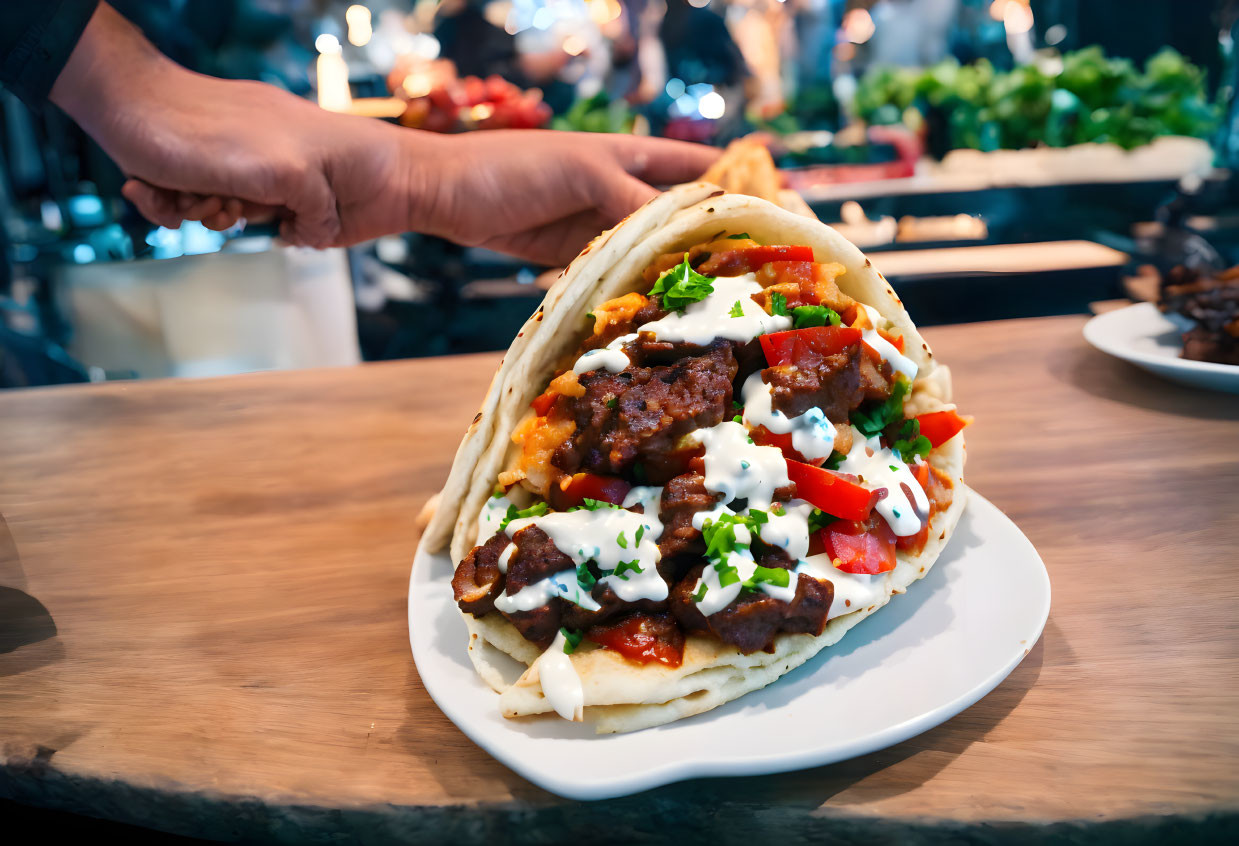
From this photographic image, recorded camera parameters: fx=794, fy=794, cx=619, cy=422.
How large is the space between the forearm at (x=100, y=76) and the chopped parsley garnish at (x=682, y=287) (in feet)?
5.38

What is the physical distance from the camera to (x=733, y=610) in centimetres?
111

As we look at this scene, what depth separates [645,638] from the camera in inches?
45.5

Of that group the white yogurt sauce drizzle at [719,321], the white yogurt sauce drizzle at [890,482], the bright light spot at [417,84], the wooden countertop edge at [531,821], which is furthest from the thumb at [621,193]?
the bright light spot at [417,84]

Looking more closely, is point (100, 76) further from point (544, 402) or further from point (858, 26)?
point (858, 26)

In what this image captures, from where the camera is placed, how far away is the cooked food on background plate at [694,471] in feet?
3.65

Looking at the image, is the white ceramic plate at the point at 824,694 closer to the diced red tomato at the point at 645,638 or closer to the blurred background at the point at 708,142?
the diced red tomato at the point at 645,638

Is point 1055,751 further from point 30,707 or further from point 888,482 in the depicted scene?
point 30,707

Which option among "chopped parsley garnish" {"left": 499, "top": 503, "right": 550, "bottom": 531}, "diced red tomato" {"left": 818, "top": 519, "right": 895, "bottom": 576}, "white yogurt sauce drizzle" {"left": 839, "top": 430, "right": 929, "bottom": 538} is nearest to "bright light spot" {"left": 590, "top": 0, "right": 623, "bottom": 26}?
"white yogurt sauce drizzle" {"left": 839, "top": 430, "right": 929, "bottom": 538}

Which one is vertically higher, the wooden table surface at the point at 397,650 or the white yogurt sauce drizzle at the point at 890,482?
the white yogurt sauce drizzle at the point at 890,482

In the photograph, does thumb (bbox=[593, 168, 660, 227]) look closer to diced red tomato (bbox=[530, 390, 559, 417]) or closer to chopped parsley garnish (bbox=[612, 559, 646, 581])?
diced red tomato (bbox=[530, 390, 559, 417])

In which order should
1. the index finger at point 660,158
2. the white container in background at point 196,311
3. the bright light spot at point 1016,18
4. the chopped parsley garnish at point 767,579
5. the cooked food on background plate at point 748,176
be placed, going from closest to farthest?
the chopped parsley garnish at point 767,579
the cooked food on background plate at point 748,176
the index finger at point 660,158
the white container in background at point 196,311
the bright light spot at point 1016,18

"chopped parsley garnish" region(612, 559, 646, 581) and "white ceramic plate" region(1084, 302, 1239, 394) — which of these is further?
"white ceramic plate" region(1084, 302, 1239, 394)

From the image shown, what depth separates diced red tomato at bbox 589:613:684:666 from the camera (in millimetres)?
1114

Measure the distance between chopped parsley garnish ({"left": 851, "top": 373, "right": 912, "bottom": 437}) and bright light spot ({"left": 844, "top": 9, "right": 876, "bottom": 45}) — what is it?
5.80m
